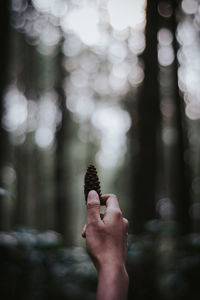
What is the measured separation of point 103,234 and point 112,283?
0.86ft

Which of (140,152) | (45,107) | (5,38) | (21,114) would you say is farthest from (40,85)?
(140,152)

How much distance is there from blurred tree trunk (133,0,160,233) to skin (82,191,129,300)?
13.2 ft

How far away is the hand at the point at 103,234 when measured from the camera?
1.53 meters

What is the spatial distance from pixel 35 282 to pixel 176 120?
17.6 ft

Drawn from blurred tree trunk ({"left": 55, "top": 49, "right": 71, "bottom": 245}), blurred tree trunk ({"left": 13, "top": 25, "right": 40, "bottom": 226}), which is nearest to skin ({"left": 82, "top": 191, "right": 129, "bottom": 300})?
blurred tree trunk ({"left": 55, "top": 49, "right": 71, "bottom": 245})

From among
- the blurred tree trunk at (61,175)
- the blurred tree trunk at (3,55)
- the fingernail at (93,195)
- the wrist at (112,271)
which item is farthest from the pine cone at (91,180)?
the blurred tree trunk at (61,175)

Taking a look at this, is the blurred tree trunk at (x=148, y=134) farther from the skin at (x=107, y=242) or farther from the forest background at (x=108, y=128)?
the skin at (x=107, y=242)

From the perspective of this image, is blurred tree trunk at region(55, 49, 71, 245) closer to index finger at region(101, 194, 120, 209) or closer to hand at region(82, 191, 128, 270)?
index finger at region(101, 194, 120, 209)

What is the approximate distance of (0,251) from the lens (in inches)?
179

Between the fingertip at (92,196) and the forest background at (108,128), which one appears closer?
the fingertip at (92,196)

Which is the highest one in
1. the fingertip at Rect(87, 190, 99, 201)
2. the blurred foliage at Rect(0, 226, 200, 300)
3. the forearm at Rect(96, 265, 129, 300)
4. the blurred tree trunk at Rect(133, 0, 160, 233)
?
the blurred tree trunk at Rect(133, 0, 160, 233)

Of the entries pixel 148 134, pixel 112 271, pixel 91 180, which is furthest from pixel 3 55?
pixel 112 271

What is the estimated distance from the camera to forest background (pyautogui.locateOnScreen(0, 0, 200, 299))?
4.93 meters

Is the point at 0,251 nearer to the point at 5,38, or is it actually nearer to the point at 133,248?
the point at 133,248
